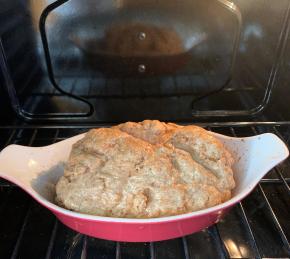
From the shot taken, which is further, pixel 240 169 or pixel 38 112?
pixel 38 112

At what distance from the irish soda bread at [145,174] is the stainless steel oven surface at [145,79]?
12 cm

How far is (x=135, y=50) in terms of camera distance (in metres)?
0.84

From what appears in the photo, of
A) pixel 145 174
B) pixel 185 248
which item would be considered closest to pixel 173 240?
pixel 185 248

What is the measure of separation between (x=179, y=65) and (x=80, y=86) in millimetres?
245

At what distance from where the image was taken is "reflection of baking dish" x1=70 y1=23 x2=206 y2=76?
32.2 inches

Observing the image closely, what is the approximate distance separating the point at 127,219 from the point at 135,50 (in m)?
0.45

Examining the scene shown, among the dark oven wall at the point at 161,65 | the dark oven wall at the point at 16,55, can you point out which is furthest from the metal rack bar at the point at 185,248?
the dark oven wall at the point at 16,55

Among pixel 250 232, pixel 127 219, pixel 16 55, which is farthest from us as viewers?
pixel 16 55

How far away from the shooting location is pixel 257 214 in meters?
0.72

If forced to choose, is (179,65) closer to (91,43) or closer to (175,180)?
(91,43)

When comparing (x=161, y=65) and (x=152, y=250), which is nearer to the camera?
(x=152, y=250)

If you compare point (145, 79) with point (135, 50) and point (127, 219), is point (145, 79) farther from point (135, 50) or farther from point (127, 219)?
point (127, 219)

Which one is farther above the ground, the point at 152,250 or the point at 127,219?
the point at 127,219

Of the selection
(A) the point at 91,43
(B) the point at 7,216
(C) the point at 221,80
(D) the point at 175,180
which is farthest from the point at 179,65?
(B) the point at 7,216
